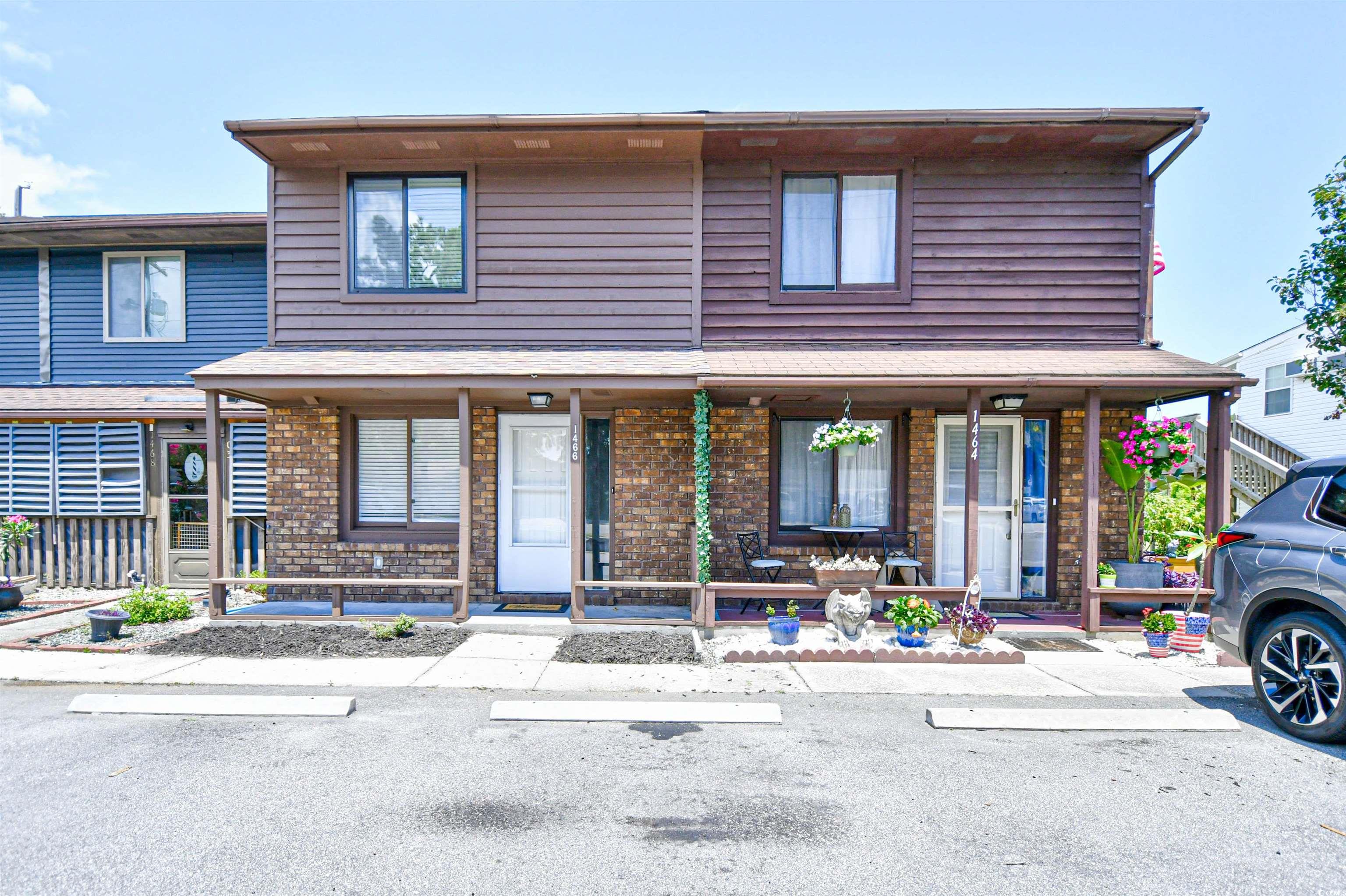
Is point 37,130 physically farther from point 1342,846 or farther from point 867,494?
point 1342,846

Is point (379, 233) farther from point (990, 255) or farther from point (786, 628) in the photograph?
point (990, 255)

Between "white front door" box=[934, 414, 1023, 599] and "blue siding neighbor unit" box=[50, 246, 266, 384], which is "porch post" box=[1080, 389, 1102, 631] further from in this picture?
"blue siding neighbor unit" box=[50, 246, 266, 384]

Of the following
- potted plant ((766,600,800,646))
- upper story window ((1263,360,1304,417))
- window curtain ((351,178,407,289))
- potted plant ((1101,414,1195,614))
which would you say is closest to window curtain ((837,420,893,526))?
potted plant ((766,600,800,646))

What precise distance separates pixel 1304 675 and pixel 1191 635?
2184 millimetres

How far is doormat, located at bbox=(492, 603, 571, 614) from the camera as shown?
7.58 m

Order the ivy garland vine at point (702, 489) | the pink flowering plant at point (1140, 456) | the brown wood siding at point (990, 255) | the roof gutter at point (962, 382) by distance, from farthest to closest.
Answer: the brown wood siding at point (990, 255), the pink flowering plant at point (1140, 456), the ivy garland vine at point (702, 489), the roof gutter at point (962, 382)

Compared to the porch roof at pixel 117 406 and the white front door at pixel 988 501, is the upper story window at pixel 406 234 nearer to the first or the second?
the porch roof at pixel 117 406

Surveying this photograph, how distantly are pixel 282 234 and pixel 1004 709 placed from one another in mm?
8921

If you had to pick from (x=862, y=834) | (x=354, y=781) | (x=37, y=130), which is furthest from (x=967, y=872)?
(x=37, y=130)

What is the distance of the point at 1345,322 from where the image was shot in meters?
8.07

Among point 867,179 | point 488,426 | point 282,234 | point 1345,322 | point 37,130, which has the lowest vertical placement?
point 488,426

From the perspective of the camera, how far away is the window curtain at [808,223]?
7.92 meters

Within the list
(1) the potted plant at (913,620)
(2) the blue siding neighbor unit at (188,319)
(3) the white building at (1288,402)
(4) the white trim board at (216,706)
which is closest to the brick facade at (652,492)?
(1) the potted plant at (913,620)

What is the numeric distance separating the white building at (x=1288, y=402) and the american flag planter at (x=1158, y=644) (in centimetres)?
1197
